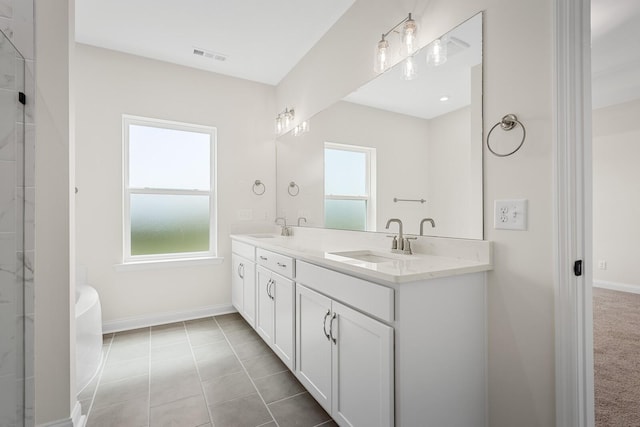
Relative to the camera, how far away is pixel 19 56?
1330 millimetres

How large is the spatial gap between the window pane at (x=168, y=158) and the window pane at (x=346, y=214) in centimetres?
161

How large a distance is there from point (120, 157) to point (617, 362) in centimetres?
455

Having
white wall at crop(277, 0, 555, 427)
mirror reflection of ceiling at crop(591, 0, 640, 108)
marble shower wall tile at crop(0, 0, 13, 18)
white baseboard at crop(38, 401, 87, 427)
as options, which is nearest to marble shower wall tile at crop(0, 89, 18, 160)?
marble shower wall tile at crop(0, 0, 13, 18)

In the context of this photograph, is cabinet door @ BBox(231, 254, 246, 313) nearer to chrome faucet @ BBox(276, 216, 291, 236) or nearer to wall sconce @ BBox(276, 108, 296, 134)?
chrome faucet @ BBox(276, 216, 291, 236)

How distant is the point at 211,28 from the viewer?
99.4 inches

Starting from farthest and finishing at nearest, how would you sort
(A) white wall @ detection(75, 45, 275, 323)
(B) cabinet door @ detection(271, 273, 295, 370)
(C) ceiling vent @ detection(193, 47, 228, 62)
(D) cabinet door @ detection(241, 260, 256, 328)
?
(C) ceiling vent @ detection(193, 47, 228, 62)
(A) white wall @ detection(75, 45, 275, 323)
(D) cabinet door @ detection(241, 260, 256, 328)
(B) cabinet door @ detection(271, 273, 295, 370)

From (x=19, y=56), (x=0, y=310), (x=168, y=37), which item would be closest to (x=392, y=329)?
(x=0, y=310)

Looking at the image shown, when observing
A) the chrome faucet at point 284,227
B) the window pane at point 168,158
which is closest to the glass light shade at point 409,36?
the chrome faucet at point 284,227

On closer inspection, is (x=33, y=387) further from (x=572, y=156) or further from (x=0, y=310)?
(x=572, y=156)

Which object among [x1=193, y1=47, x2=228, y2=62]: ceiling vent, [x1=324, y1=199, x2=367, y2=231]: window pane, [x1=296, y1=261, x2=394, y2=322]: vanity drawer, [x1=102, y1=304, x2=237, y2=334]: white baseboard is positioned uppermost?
[x1=193, y1=47, x2=228, y2=62]: ceiling vent

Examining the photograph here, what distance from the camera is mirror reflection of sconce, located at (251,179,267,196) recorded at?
3490mm

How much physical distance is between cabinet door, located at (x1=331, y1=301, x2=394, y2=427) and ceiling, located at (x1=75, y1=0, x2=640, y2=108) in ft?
7.65

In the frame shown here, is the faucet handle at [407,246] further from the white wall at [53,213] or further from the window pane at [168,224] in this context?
the window pane at [168,224]

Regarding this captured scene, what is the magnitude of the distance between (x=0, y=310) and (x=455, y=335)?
1941 millimetres
